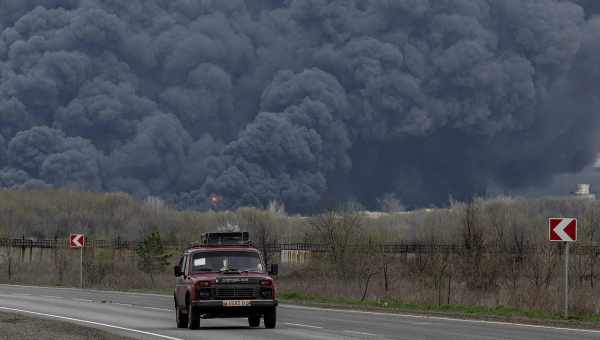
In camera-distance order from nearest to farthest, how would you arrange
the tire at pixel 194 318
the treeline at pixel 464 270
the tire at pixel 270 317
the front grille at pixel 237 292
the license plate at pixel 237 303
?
the tire at pixel 194 318 → the license plate at pixel 237 303 → the front grille at pixel 237 292 → the tire at pixel 270 317 → the treeline at pixel 464 270

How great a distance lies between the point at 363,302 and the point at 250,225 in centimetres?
7775

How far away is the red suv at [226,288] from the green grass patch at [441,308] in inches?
357

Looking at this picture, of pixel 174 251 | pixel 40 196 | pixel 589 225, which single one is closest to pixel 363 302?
pixel 589 225

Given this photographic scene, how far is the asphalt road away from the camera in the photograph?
24.7m

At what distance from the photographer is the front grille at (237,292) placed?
88.5 feet

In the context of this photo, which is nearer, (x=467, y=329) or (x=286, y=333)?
(x=286, y=333)

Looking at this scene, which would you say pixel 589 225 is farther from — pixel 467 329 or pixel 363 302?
pixel 467 329

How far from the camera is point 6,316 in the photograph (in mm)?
31250

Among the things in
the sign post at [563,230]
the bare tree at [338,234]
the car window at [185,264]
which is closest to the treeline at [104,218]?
the bare tree at [338,234]

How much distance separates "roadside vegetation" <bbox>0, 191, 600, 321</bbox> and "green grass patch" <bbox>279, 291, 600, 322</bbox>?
0.07 metres

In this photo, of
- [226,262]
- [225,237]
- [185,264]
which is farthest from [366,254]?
[226,262]

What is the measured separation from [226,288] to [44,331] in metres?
4.44

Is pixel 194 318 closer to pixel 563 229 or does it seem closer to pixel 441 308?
pixel 563 229

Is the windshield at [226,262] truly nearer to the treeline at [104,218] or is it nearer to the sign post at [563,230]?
the sign post at [563,230]
